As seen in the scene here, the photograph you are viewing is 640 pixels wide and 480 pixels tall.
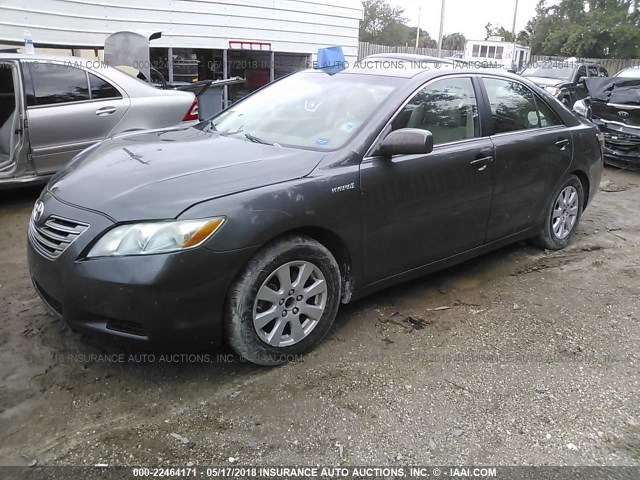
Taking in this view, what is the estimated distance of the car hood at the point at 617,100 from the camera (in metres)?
8.84

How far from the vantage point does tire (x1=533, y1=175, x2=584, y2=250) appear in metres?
4.78

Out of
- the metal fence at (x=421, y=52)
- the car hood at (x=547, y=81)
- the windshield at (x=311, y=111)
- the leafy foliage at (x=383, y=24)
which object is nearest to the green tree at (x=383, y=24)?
the leafy foliage at (x=383, y=24)

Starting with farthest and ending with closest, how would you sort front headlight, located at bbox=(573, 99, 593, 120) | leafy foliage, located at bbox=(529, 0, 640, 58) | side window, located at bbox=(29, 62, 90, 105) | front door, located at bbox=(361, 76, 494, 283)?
leafy foliage, located at bbox=(529, 0, 640, 58), front headlight, located at bbox=(573, 99, 593, 120), side window, located at bbox=(29, 62, 90, 105), front door, located at bbox=(361, 76, 494, 283)

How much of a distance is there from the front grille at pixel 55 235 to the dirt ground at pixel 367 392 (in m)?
0.63

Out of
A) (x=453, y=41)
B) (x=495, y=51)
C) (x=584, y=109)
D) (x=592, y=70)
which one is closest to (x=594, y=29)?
(x=495, y=51)

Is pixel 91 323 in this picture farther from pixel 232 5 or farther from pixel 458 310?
pixel 232 5

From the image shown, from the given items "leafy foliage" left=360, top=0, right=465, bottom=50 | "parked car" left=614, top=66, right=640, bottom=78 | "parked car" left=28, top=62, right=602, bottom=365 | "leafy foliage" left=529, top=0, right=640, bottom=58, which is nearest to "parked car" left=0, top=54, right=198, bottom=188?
"parked car" left=28, top=62, right=602, bottom=365

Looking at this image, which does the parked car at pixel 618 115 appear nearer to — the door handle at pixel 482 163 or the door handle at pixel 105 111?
the door handle at pixel 482 163

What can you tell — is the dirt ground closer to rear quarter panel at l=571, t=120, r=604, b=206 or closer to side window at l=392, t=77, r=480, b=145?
side window at l=392, t=77, r=480, b=145

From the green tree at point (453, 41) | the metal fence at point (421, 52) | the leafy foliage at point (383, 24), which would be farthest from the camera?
the green tree at point (453, 41)

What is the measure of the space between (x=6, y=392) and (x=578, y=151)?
4.53 m

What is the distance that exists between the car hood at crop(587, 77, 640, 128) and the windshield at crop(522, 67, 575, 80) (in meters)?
4.89

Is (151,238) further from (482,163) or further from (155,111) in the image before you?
(155,111)

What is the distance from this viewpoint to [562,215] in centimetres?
494
